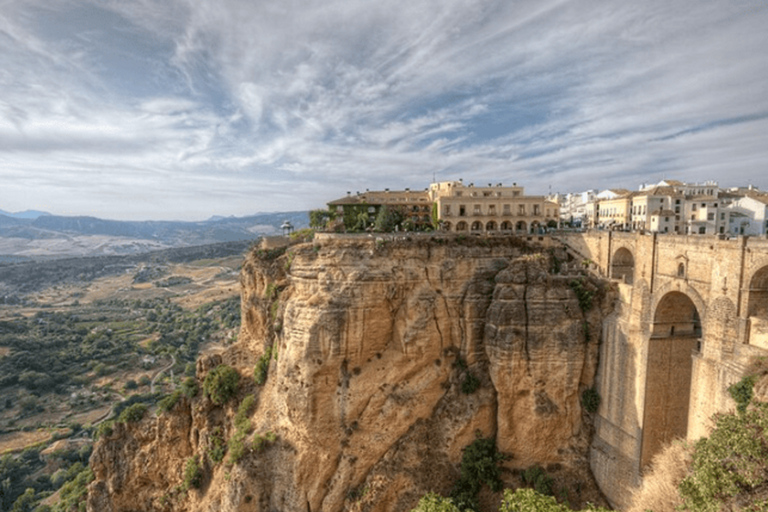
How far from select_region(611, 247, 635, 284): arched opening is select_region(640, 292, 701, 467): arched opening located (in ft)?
21.3

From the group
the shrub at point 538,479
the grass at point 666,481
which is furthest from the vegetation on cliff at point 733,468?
the shrub at point 538,479

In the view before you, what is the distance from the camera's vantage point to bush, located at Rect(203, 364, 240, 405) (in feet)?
114

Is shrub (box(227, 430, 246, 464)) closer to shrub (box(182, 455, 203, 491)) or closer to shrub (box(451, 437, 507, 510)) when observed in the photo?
shrub (box(182, 455, 203, 491))

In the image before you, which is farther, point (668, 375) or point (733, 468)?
point (668, 375)

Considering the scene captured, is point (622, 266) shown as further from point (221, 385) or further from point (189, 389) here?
point (189, 389)

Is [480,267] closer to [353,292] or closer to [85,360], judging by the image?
[353,292]

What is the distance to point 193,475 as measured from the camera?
33.0 m

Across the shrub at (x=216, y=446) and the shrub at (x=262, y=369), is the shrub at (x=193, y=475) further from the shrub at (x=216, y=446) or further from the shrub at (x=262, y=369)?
the shrub at (x=262, y=369)

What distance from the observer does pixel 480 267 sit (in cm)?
3250

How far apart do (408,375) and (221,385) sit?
16390 mm

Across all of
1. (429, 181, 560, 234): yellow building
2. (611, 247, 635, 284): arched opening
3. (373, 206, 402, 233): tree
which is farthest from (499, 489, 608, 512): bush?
(429, 181, 560, 234): yellow building

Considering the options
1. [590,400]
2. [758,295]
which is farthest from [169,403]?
[758,295]

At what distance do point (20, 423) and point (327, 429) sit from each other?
239 ft

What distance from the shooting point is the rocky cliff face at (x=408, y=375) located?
98.1 feet
